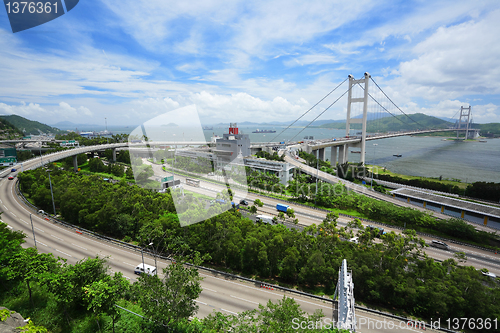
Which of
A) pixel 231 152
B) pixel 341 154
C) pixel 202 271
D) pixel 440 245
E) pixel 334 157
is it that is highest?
pixel 231 152

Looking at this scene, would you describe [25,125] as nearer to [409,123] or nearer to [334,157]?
[334,157]

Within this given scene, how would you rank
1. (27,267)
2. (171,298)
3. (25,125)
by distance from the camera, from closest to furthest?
(171,298)
(27,267)
(25,125)

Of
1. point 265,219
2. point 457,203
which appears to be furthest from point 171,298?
point 457,203

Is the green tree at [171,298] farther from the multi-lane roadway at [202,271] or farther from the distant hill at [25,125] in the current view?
the distant hill at [25,125]

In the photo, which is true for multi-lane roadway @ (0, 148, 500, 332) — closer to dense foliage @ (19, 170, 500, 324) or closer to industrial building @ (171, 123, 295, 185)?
dense foliage @ (19, 170, 500, 324)

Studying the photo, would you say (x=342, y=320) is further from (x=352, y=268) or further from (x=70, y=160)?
(x=70, y=160)

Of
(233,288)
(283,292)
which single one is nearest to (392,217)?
(283,292)

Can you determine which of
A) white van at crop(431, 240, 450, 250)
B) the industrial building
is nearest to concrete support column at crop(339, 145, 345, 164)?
the industrial building

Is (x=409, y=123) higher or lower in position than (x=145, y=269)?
higher
